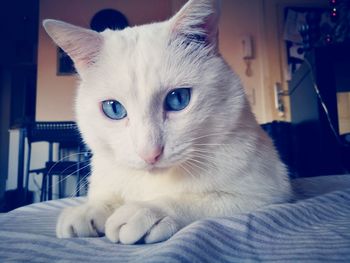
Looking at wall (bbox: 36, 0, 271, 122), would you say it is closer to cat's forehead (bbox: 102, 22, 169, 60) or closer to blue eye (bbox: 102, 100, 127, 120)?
cat's forehead (bbox: 102, 22, 169, 60)

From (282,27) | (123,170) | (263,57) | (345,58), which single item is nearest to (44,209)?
(123,170)

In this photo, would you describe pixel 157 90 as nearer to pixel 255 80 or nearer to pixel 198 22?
pixel 198 22

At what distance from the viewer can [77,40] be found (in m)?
0.80

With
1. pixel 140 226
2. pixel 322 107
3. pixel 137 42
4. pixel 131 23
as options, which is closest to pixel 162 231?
pixel 140 226

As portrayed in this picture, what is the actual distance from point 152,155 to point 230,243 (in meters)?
0.23

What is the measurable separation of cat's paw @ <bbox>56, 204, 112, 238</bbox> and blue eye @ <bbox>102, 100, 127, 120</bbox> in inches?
8.2

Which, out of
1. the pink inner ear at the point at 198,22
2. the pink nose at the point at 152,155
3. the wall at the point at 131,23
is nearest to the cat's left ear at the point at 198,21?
the pink inner ear at the point at 198,22

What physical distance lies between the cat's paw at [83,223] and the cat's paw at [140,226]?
0.07 metres

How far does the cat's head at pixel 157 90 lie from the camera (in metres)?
0.67

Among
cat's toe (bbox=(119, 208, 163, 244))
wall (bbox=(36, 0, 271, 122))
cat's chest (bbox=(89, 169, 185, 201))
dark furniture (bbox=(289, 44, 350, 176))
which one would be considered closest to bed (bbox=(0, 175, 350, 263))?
cat's toe (bbox=(119, 208, 163, 244))

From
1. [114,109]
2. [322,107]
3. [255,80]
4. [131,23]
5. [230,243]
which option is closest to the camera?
[230,243]

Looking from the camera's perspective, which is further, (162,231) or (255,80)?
(255,80)


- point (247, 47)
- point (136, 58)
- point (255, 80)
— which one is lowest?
point (136, 58)

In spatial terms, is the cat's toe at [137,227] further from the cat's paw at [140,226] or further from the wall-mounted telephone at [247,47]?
the wall-mounted telephone at [247,47]
